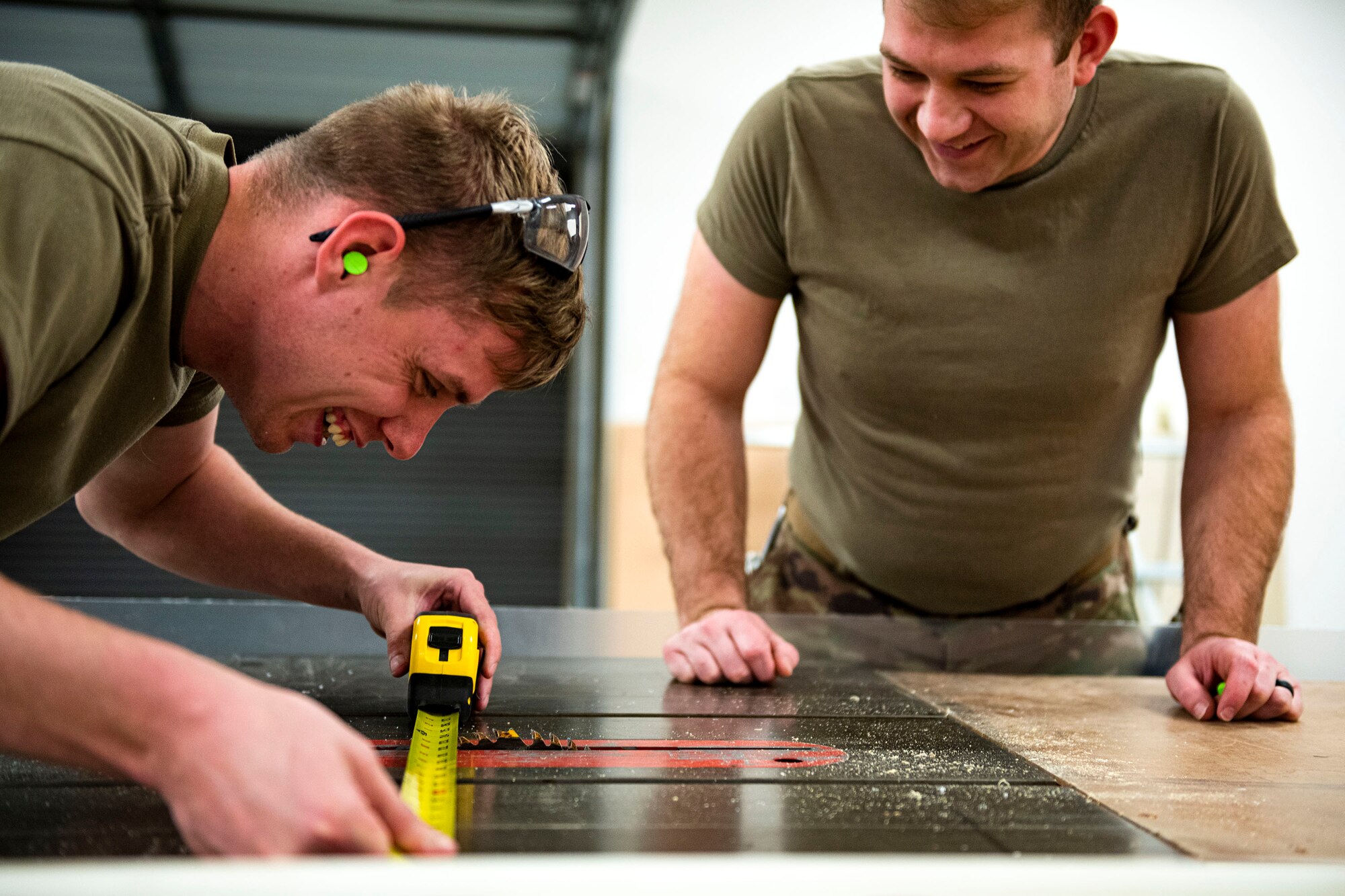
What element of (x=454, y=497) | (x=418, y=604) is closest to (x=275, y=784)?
(x=418, y=604)

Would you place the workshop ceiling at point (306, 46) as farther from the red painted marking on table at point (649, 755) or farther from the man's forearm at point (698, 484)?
the red painted marking on table at point (649, 755)

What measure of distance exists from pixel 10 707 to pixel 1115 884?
0.74 metres

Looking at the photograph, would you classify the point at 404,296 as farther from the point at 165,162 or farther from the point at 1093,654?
the point at 1093,654

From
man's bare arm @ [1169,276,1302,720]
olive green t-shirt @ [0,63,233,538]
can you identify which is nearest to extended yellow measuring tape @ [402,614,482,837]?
olive green t-shirt @ [0,63,233,538]

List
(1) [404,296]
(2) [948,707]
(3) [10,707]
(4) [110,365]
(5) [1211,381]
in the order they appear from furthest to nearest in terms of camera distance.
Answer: (5) [1211,381] → (2) [948,707] → (1) [404,296] → (4) [110,365] → (3) [10,707]

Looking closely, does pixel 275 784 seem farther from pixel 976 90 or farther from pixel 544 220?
pixel 976 90

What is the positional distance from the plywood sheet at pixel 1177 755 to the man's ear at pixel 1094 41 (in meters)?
0.99

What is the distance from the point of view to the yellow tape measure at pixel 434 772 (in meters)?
1.00

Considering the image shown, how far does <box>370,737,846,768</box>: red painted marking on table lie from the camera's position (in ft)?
4.05

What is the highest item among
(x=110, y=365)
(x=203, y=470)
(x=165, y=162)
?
(x=165, y=162)

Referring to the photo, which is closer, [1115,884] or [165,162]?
[1115,884]

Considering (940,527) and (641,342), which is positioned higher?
(641,342)

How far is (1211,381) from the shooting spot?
2053mm

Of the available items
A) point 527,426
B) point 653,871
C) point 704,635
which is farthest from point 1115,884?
point 527,426
